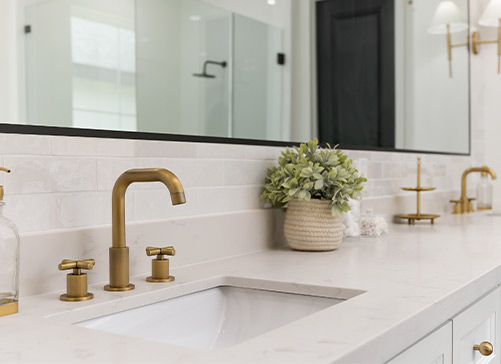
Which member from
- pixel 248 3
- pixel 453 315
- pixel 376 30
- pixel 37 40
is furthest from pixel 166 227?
pixel 376 30

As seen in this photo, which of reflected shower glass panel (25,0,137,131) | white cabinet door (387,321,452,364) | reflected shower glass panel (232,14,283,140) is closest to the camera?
white cabinet door (387,321,452,364)

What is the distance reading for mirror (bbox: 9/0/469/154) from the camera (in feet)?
3.85

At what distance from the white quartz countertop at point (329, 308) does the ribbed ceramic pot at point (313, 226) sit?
3 cm

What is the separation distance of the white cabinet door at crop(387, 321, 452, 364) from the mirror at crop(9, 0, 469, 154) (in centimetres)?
68

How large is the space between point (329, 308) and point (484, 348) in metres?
0.42

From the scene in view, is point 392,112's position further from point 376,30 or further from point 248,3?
point 248,3

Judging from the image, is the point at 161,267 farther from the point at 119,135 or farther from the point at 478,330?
the point at 478,330

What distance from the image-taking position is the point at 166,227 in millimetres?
1243

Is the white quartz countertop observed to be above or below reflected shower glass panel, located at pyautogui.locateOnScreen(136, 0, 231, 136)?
below

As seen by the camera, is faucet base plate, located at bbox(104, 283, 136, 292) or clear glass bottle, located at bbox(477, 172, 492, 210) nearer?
faucet base plate, located at bbox(104, 283, 136, 292)

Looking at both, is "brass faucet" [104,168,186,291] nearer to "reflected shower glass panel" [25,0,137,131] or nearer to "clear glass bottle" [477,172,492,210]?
"reflected shower glass panel" [25,0,137,131]

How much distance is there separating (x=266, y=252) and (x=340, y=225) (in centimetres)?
20

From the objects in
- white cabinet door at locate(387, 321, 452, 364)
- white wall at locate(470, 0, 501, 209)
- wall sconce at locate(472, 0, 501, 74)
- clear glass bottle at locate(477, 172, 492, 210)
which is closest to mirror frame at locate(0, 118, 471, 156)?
white cabinet door at locate(387, 321, 452, 364)

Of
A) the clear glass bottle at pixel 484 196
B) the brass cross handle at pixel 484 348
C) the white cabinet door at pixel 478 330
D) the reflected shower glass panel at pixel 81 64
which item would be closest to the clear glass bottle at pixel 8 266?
the reflected shower glass panel at pixel 81 64
